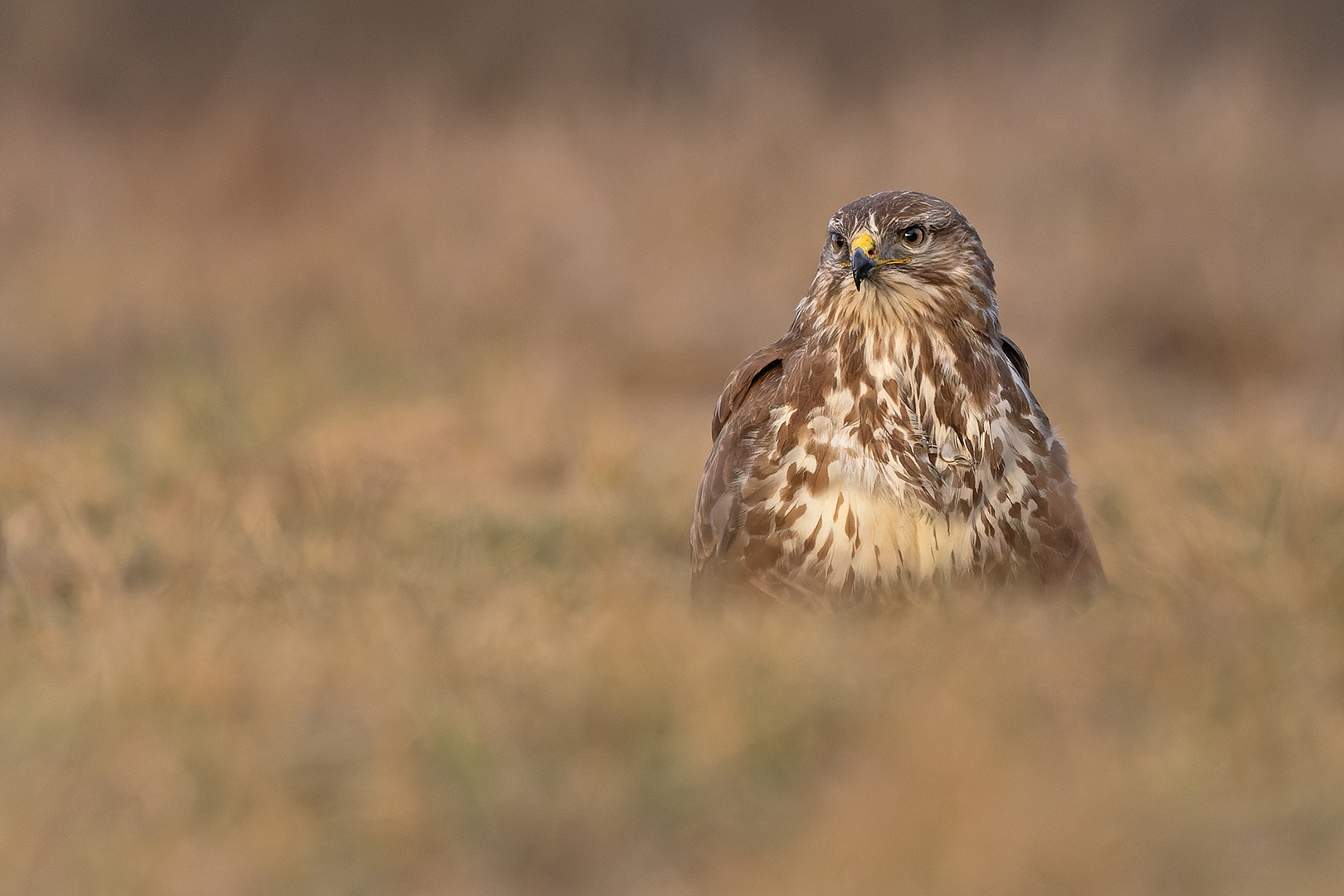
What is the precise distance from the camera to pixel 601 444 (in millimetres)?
5617

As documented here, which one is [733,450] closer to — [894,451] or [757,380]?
[757,380]

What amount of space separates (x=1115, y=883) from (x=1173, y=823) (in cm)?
19

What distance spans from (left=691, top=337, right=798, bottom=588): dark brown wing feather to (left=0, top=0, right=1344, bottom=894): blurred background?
24cm

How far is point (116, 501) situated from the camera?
5.28m

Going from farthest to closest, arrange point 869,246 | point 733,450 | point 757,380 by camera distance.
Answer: point 757,380
point 733,450
point 869,246

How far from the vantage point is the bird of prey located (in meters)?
3.46

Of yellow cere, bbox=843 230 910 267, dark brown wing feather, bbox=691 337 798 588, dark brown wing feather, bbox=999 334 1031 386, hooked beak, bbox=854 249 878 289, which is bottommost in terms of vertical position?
dark brown wing feather, bbox=691 337 798 588

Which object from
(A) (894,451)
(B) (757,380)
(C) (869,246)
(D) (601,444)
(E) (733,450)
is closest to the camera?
(A) (894,451)

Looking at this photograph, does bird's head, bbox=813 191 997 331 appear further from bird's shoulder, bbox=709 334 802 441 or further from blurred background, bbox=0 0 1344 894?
blurred background, bbox=0 0 1344 894

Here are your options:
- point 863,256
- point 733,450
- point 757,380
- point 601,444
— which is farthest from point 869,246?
point 601,444

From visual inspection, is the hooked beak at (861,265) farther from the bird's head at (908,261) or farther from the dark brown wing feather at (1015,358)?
the dark brown wing feather at (1015,358)

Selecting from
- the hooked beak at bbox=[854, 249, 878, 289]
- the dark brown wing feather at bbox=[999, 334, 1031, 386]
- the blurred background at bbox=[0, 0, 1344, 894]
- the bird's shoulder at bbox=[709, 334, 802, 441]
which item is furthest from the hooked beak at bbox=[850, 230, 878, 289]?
the blurred background at bbox=[0, 0, 1344, 894]

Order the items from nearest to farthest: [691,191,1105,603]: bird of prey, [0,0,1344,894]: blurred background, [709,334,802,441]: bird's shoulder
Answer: [0,0,1344,894]: blurred background < [691,191,1105,603]: bird of prey < [709,334,802,441]: bird's shoulder

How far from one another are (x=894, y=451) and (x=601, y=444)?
225cm
